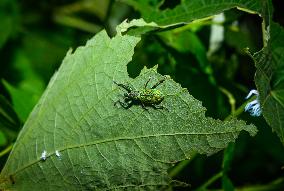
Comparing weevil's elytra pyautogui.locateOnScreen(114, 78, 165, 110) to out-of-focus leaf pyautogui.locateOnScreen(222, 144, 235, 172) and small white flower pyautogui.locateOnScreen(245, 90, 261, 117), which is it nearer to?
small white flower pyautogui.locateOnScreen(245, 90, 261, 117)

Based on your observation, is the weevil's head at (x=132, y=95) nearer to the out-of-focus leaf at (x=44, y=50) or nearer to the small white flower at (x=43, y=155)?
the small white flower at (x=43, y=155)

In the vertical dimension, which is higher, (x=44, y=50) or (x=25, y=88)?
(x=44, y=50)

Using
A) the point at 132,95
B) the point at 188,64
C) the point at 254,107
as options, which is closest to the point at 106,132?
the point at 132,95

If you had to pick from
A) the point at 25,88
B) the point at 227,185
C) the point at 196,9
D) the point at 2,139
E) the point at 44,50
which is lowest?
the point at 227,185

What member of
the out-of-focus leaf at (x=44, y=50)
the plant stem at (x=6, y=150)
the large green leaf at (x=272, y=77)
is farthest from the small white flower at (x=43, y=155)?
the out-of-focus leaf at (x=44, y=50)

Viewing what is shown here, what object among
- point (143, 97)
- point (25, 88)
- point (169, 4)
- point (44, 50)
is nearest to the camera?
point (143, 97)

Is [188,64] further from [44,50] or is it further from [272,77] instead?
[44,50]

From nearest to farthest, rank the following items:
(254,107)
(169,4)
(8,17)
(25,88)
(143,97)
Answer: (143,97) < (254,107) < (169,4) < (25,88) < (8,17)

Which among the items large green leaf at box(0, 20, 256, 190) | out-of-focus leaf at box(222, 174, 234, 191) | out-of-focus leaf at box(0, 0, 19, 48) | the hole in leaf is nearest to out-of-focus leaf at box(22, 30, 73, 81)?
out-of-focus leaf at box(0, 0, 19, 48)
